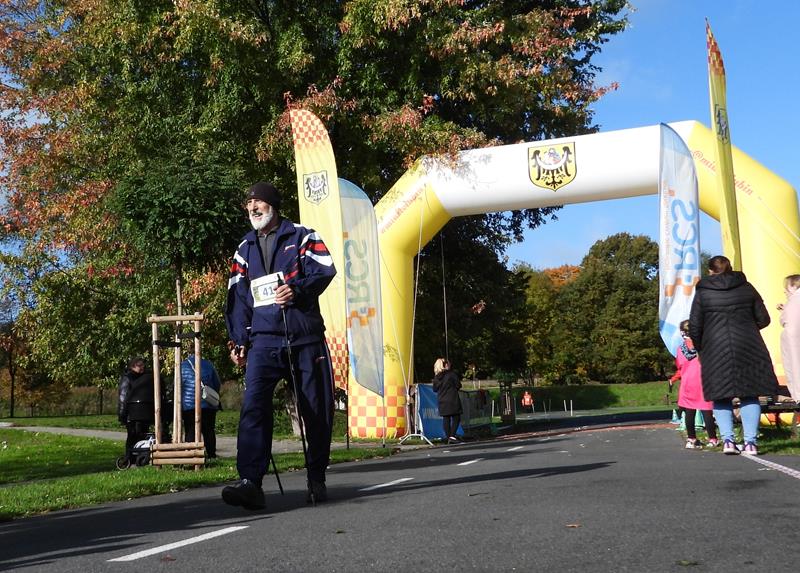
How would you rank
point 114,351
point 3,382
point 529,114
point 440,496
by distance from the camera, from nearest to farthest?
point 440,496 → point 529,114 → point 114,351 → point 3,382

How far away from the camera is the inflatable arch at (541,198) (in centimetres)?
1684

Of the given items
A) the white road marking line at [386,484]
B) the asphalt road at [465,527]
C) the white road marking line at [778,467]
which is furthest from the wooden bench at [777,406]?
the white road marking line at [386,484]

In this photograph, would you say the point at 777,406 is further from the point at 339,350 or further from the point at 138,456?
the point at 138,456

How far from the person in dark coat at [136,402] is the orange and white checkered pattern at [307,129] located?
432 centimetres

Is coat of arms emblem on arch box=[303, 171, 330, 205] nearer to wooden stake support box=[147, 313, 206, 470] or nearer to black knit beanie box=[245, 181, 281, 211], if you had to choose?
wooden stake support box=[147, 313, 206, 470]

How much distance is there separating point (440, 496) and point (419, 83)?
46.7ft

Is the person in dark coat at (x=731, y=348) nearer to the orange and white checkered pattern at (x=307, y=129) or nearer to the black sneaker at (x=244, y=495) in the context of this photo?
the black sneaker at (x=244, y=495)

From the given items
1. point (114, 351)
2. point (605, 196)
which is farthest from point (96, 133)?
point (605, 196)

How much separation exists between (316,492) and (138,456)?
731 centimetres

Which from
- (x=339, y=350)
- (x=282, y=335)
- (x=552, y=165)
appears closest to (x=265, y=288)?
(x=282, y=335)

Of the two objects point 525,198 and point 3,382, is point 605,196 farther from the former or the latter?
point 3,382

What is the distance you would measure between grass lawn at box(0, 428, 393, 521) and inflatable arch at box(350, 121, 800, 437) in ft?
15.0

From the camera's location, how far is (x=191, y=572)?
4.01 meters

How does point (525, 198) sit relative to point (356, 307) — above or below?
above
